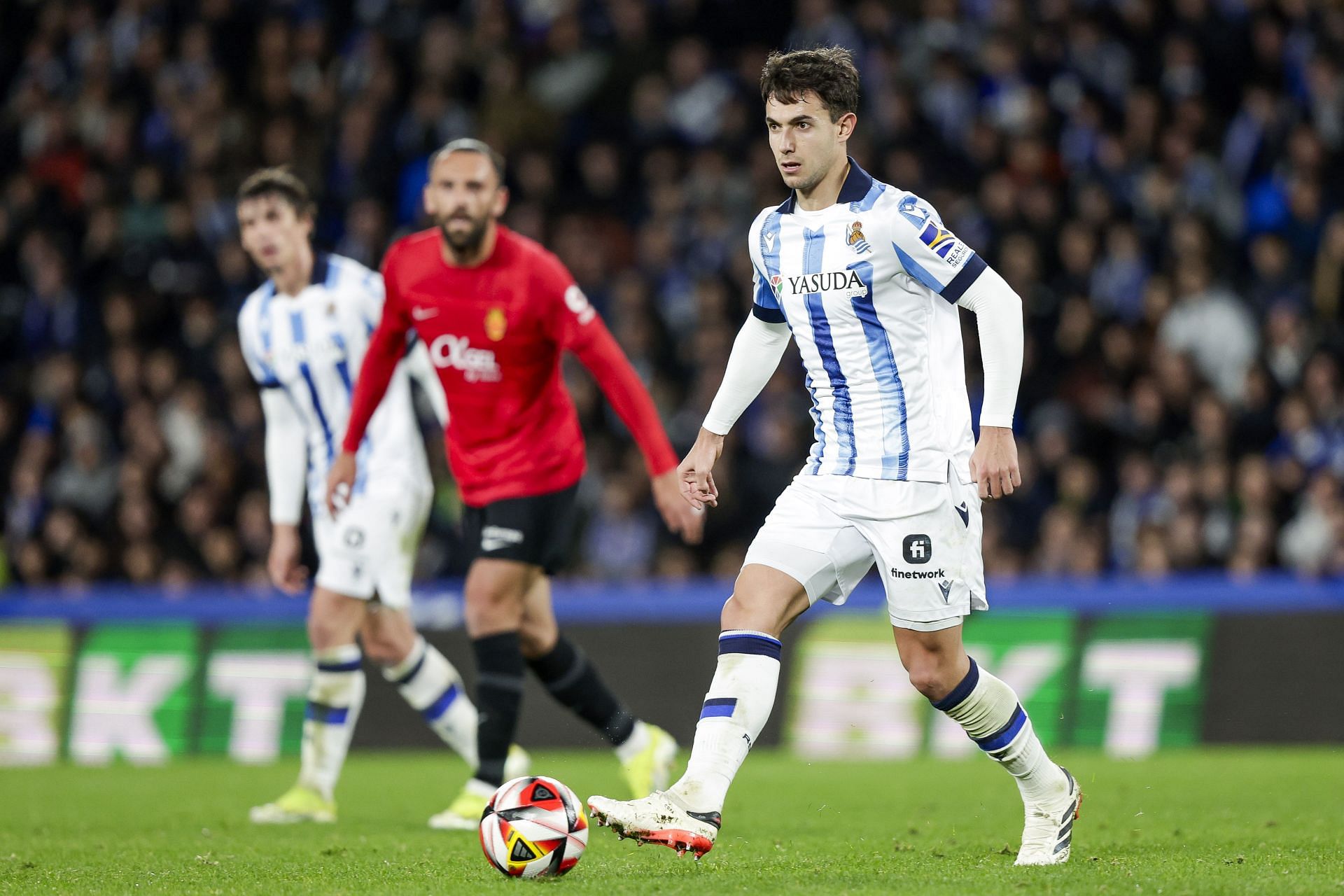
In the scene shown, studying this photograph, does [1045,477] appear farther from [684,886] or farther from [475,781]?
[684,886]

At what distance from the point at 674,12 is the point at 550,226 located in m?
2.69

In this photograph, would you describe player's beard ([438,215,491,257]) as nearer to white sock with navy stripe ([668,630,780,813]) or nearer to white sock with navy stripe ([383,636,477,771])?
white sock with navy stripe ([383,636,477,771])

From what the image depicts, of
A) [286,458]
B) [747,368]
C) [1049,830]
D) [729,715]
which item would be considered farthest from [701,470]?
[286,458]

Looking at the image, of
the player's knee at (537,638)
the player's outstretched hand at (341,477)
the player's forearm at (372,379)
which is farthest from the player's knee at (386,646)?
the player's forearm at (372,379)

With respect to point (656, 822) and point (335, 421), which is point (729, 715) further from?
point (335, 421)

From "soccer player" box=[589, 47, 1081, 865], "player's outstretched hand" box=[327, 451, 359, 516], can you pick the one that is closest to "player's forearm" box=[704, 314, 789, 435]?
"soccer player" box=[589, 47, 1081, 865]

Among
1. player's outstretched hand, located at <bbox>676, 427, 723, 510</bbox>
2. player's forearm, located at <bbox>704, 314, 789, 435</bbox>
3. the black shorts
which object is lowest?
the black shorts

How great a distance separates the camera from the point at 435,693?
26.8 ft

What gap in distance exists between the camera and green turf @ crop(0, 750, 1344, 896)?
5098 mm

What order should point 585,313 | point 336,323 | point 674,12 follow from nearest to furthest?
point 585,313 → point 336,323 → point 674,12

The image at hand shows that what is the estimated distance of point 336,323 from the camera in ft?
26.5

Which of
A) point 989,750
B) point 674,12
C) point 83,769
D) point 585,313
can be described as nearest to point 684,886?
point 989,750

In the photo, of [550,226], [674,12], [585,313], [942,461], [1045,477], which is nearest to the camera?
[942,461]

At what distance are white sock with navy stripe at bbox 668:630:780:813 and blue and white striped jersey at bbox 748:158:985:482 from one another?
64 cm
